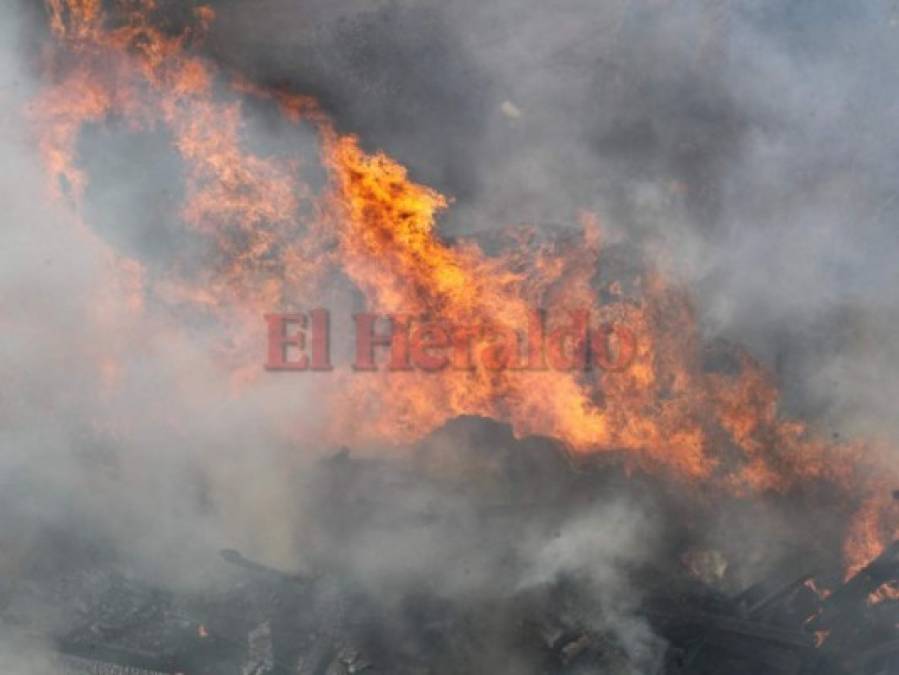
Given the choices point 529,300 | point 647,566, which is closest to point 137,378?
point 529,300

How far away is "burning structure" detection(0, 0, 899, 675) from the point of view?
31.4ft

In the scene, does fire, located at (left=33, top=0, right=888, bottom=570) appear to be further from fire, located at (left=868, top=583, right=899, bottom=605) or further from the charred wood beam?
the charred wood beam

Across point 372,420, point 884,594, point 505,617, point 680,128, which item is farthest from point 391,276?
point 884,594

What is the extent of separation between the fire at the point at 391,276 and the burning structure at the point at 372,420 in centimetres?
4

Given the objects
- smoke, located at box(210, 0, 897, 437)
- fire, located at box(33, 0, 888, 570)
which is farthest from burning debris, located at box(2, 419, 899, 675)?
smoke, located at box(210, 0, 897, 437)

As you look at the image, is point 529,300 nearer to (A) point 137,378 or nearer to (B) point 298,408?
(B) point 298,408

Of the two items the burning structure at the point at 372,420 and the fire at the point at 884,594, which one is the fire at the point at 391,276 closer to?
the burning structure at the point at 372,420

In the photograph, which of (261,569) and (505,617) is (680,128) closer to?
(505,617)

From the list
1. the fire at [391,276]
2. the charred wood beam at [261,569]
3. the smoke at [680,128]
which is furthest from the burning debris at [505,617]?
the smoke at [680,128]

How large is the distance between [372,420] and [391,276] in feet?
7.17

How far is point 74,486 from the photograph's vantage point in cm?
1112

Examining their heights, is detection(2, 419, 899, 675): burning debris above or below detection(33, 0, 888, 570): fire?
below

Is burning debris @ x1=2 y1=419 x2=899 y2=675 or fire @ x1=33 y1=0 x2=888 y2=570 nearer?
burning debris @ x1=2 y1=419 x2=899 y2=675

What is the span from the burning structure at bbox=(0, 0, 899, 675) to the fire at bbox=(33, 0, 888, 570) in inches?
1.6
